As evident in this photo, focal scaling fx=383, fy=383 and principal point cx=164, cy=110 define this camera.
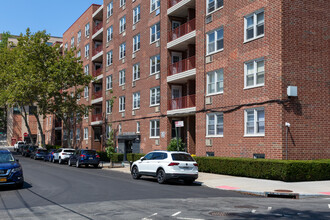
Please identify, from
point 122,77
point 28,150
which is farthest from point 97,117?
point 28,150

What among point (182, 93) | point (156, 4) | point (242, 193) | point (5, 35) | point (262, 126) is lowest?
point (242, 193)

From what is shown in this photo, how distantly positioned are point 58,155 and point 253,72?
72.0ft

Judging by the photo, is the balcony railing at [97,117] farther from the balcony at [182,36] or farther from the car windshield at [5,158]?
the car windshield at [5,158]

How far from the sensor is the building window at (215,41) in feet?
82.5

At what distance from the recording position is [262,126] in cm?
2105

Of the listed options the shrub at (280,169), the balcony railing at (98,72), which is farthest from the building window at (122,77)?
the shrub at (280,169)

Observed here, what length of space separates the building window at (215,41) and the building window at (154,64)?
7534 mm

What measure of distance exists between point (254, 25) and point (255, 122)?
5.67 meters

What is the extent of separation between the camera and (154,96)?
33.4 metres

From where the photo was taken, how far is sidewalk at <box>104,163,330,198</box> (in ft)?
48.5

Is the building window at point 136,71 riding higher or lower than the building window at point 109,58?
lower

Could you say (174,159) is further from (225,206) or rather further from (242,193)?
(225,206)

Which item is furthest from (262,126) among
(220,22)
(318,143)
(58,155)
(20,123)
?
(20,123)

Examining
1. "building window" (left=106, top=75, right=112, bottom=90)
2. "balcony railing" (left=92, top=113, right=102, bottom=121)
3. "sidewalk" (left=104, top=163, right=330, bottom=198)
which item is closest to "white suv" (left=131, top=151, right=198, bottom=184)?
"sidewalk" (left=104, top=163, right=330, bottom=198)
